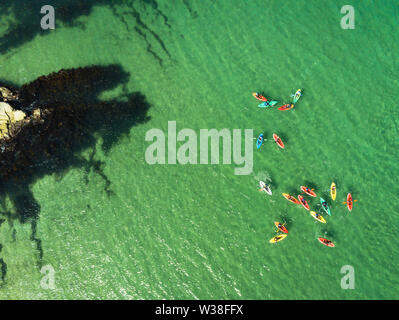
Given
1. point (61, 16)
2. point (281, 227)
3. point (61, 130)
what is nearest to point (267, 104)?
point (281, 227)

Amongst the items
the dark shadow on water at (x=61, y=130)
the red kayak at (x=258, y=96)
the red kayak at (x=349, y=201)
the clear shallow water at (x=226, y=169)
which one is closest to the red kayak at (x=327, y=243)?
the clear shallow water at (x=226, y=169)

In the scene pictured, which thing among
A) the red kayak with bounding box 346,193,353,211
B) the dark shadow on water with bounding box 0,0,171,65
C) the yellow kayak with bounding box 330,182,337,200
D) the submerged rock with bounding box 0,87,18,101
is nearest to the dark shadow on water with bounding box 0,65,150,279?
the submerged rock with bounding box 0,87,18,101

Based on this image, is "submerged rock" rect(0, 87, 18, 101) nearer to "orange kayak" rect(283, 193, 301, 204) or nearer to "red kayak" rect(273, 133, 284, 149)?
"red kayak" rect(273, 133, 284, 149)

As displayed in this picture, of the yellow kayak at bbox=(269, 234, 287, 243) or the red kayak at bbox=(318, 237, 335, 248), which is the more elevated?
the yellow kayak at bbox=(269, 234, 287, 243)

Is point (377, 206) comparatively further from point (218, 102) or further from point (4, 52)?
point (4, 52)

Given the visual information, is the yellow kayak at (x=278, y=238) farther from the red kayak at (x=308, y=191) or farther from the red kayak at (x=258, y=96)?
the red kayak at (x=258, y=96)

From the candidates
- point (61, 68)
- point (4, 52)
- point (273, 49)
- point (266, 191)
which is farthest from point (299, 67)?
point (4, 52)
